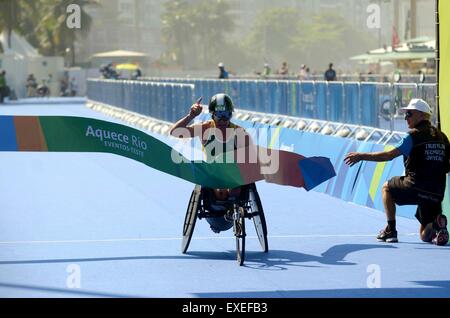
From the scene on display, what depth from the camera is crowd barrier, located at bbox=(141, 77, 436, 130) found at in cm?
2508

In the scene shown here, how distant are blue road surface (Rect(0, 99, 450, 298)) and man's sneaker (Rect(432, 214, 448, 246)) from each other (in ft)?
0.49

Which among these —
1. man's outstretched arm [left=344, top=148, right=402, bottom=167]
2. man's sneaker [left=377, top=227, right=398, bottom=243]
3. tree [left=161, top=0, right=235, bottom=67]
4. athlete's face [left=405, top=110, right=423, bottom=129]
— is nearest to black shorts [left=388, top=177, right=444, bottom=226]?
man's sneaker [left=377, top=227, right=398, bottom=243]

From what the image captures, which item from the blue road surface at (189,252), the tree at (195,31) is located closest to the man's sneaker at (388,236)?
the blue road surface at (189,252)

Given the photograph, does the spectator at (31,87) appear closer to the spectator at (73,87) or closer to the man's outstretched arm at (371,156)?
the spectator at (73,87)

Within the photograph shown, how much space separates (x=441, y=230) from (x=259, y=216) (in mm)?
2140

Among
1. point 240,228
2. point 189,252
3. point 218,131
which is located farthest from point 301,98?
point 240,228

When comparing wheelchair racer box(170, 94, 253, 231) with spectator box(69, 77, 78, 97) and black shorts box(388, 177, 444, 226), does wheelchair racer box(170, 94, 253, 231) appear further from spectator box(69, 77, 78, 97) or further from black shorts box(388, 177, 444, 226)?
spectator box(69, 77, 78, 97)

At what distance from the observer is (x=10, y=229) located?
14.8 m

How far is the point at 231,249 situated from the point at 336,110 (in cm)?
1514

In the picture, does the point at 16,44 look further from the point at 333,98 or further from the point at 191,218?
the point at 191,218

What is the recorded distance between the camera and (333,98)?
27.9m
